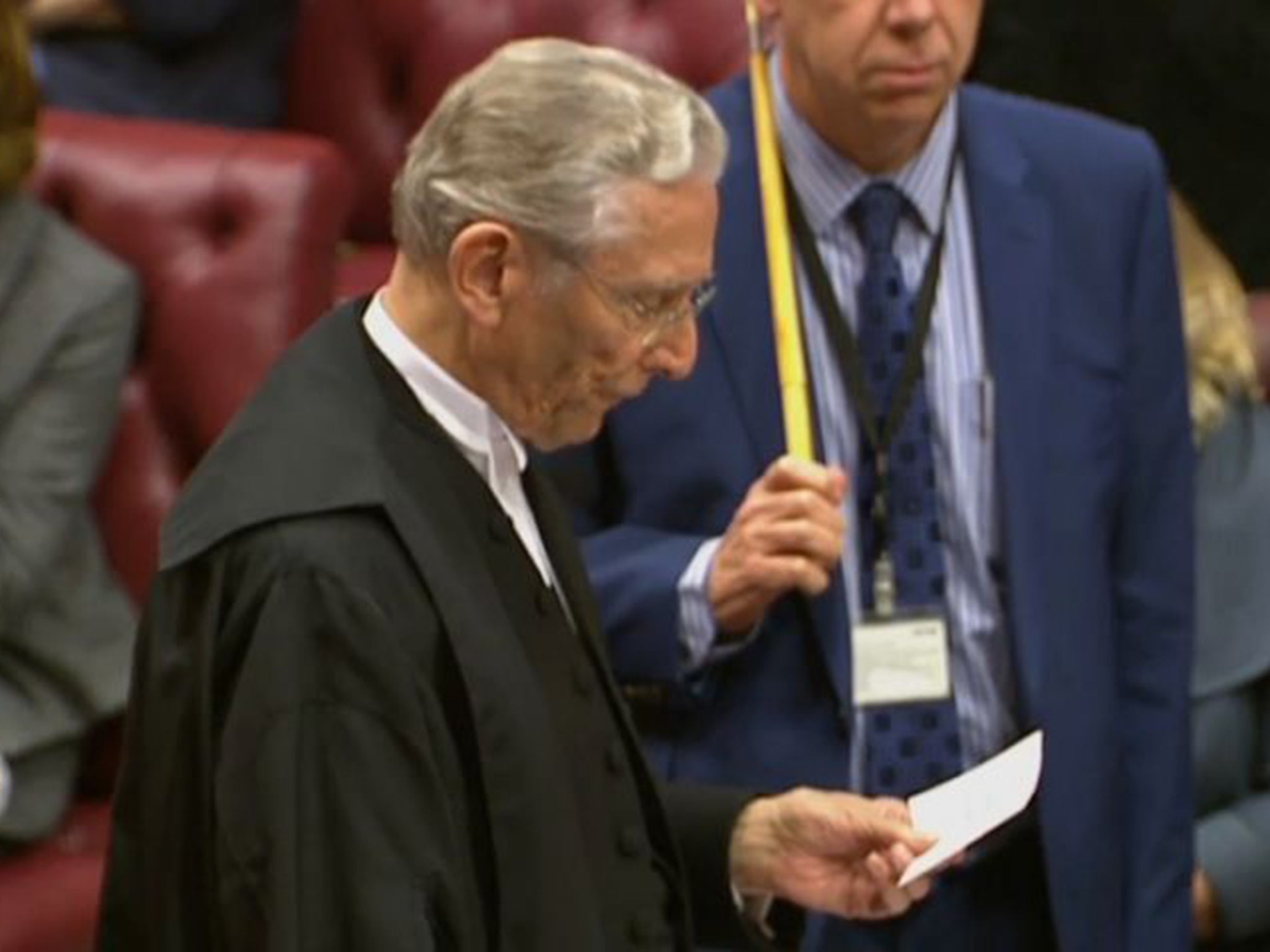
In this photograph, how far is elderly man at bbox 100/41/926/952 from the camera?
1.96 meters

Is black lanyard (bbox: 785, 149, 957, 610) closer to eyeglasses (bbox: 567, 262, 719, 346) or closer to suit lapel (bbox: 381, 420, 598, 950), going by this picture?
eyeglasses (bbox: 567, 262, 719, 346)

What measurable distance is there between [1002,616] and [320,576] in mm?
999

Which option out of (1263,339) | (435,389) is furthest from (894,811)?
(1263,339)

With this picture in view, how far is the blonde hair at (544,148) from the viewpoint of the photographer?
2.06 metres

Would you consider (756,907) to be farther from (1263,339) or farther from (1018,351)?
(1263,339)

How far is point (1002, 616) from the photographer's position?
282 centimetres

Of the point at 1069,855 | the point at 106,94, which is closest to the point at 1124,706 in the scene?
the point at 1069,855

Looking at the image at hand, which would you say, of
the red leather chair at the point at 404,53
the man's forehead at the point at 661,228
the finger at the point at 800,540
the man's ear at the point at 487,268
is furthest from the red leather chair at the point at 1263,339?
the man's ear at the point at 487,268

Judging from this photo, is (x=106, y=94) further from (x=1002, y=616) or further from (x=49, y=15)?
(x=1002, y=616)

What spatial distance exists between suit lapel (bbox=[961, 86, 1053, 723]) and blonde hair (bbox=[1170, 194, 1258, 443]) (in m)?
0.64

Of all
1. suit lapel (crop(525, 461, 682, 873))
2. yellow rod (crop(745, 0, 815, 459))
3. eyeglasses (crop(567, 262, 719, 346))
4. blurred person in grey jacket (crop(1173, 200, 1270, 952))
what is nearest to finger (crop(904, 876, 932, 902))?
suit lapel (crop(525, 461, 682, 873))

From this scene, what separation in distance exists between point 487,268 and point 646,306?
0.13 m

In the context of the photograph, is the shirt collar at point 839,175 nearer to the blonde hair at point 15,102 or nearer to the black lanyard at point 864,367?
the black lanyard at point 864,367

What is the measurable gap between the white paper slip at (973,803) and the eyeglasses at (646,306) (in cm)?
48
